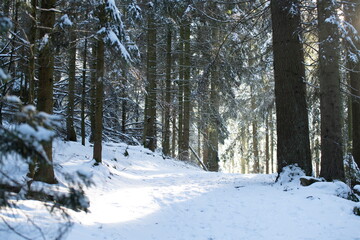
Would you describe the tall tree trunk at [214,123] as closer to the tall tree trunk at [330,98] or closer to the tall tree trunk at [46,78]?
the tall tree trunk at [330,98]

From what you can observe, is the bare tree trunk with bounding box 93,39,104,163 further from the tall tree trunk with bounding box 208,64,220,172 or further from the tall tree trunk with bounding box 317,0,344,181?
the tall tree trunk with bounding box 208,64,220,172

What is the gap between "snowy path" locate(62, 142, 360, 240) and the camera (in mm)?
4453

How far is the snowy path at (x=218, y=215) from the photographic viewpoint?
4.45 m

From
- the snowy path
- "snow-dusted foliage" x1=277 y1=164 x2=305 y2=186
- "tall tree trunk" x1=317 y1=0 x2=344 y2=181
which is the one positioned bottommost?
the snowy path

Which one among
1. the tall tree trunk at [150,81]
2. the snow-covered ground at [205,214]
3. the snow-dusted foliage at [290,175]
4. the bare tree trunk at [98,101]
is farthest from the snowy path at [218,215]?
the tall tree trunk at [150,81]

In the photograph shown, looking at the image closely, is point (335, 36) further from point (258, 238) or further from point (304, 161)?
point (258, 238)

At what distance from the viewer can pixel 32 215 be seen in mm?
3977

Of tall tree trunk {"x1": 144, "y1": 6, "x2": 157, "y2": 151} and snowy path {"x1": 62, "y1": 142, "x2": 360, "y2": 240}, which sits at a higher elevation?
tall tree trunk {"x1": 144, "y1": 6, "x2": 157, "y2": 151}

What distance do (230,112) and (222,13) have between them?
7139 millimetres

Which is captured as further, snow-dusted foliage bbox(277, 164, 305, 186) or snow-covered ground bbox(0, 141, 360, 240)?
snow-dusted foliage bbox(277, 164, 305, 186)

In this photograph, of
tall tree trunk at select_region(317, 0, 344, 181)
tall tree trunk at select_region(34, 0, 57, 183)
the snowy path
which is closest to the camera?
the snowy path

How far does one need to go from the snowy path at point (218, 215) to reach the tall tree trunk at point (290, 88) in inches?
39.5

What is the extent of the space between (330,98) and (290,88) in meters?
0.95

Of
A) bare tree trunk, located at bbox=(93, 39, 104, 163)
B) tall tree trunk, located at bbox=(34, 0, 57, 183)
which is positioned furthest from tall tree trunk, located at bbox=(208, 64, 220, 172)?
tall tree trunk, located at bbox=(34, 0, 57, 183)
